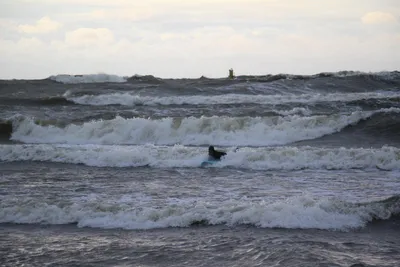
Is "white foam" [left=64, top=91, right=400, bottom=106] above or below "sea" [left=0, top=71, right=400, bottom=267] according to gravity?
above

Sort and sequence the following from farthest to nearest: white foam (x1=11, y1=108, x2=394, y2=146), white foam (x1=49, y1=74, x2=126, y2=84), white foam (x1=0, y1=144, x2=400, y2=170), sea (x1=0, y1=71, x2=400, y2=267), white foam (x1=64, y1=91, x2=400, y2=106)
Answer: white foam (x1=49, y1=74, x2=126, y2=84) < white foam (x1=64, y1=91, x2=400, y2=106) < white foam (x1=11, y1=108, x2=394, y2=146) < white foam (x1=0, y1=144, x2=400, y2=170) < sea (x1=0, y1=71, x2=400, y2=267)

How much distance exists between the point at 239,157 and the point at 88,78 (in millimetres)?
30993

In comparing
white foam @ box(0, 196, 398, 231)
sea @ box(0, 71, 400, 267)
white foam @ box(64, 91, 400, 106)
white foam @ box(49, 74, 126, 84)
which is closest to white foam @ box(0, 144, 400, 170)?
sea @ box(0, 71, 400, 267)

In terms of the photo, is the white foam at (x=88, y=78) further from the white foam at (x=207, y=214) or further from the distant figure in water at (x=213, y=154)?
the white foam at (x=207, y=214)

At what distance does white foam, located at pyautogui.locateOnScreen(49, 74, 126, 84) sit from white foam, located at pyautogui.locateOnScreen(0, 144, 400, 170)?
27.2m

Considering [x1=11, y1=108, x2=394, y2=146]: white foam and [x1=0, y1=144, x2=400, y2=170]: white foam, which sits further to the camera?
[x1=11, y1=108, x2=394, y2=146]: white foam

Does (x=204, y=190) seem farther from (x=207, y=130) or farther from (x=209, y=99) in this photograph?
(x=209, y=99)

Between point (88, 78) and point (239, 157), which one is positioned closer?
point (239, 157)

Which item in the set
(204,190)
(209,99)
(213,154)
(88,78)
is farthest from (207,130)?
(88,78)

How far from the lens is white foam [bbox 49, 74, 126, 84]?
40.1 m

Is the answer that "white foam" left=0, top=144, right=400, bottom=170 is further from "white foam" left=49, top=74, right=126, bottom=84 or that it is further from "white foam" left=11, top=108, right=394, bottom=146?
"white foam" left=49, top=74, right=126, bottom=84

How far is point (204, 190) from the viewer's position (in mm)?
9000

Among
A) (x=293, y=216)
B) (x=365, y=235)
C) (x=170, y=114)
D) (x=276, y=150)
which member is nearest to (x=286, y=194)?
(x=293, y=216)

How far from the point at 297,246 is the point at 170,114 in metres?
14.6
